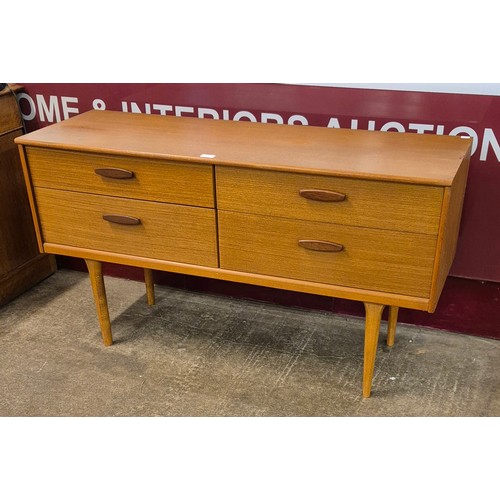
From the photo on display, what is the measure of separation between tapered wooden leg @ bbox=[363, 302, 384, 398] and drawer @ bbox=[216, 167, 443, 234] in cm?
31

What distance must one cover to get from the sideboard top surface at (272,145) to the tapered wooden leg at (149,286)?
2.29 feet

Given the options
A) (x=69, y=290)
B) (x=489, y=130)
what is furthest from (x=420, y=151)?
(x=69, y=290)

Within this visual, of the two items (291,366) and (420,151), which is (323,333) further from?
(420,151)

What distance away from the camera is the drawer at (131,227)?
215 cm

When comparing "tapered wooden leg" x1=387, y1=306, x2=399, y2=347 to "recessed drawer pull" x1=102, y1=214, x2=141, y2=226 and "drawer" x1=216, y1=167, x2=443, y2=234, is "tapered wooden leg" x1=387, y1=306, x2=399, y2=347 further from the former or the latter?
"recessed drawer pull" x1=102, y1=214, x2=141, y2=226

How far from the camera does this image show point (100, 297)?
2.53 m

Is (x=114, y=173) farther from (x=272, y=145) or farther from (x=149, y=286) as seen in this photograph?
(x=149, y=286)

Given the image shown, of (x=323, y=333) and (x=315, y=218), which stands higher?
(x=315, y=218)

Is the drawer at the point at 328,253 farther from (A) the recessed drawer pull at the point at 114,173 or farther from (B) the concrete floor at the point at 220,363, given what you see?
(B) the concrete floor at the point at 220,363

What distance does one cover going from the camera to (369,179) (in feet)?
6.08

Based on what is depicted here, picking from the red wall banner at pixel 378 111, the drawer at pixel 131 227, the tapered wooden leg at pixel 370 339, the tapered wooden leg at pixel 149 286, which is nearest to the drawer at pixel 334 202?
the drawer at pixel 131 227

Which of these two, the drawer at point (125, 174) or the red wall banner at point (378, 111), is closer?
the drawer at point (125, 174)

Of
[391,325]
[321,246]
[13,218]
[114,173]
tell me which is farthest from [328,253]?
[13,218]

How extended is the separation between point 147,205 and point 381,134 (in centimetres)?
87
